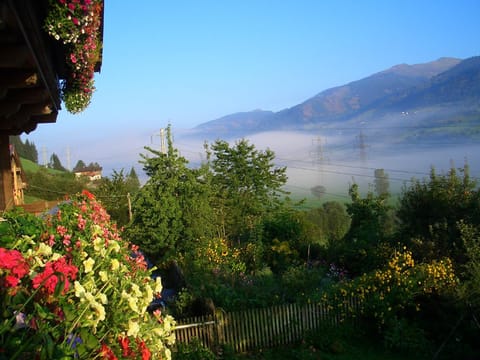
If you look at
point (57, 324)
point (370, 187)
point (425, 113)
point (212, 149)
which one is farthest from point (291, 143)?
point (57, 324)

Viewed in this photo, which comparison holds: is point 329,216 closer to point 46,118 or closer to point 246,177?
point 246,177

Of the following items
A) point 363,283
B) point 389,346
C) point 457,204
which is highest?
point 457,204

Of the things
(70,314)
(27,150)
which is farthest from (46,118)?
(27,150)

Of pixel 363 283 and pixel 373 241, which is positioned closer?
pixel 363 283

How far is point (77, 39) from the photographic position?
3.63 m

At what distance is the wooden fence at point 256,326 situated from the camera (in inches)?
343

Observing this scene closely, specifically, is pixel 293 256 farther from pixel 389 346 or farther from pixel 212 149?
pixel 212 149

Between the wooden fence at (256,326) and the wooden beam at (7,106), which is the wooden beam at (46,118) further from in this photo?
the wooden fence at (256,326)

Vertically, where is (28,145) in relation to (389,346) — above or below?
above

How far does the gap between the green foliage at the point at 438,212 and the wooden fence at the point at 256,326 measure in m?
3.75

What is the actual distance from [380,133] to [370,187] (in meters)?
156

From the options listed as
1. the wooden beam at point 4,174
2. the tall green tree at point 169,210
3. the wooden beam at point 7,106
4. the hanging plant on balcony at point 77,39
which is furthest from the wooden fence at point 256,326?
the tall green tree at point 169,210

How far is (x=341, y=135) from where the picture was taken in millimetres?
193375

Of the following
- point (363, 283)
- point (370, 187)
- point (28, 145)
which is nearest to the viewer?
point (363, 283)
